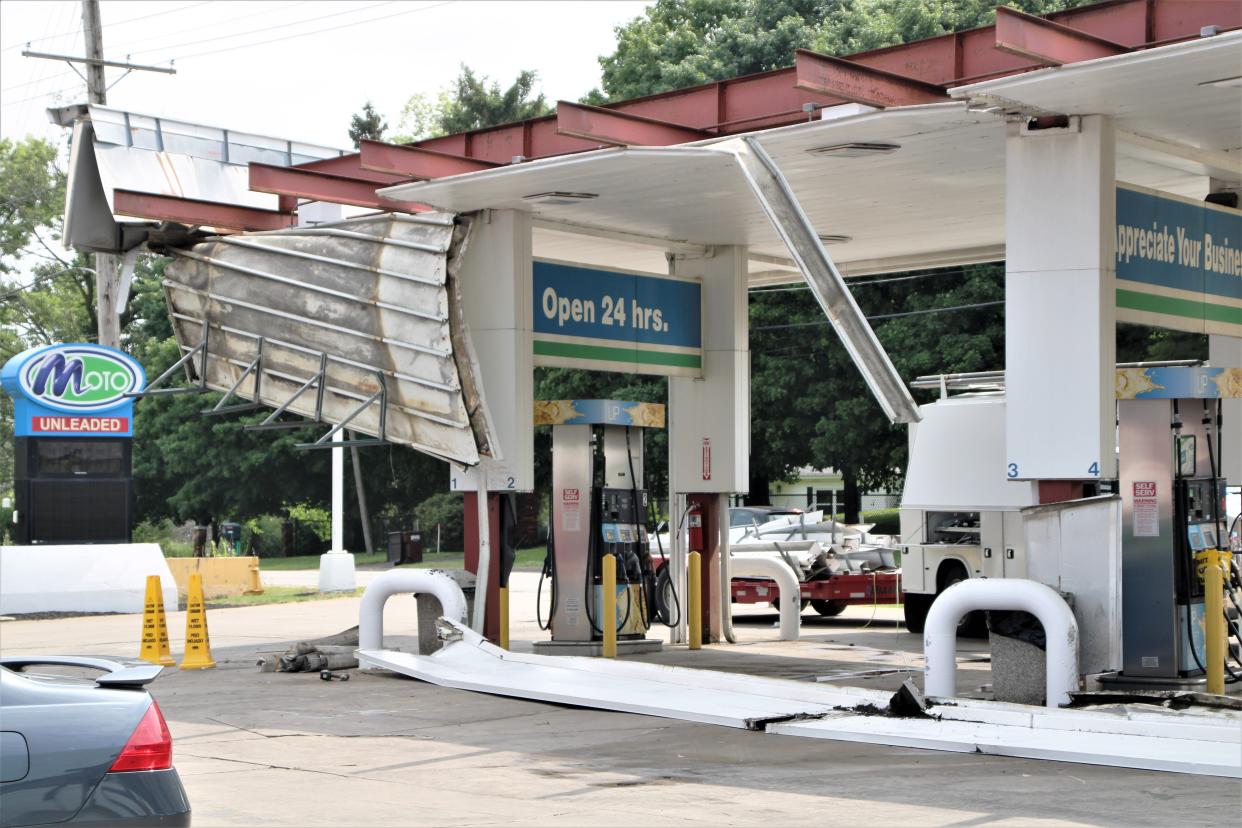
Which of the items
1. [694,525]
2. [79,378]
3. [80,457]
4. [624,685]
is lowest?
[624,685]

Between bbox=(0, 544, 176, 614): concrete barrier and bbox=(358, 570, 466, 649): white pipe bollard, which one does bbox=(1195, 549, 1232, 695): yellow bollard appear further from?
bbox=(0, 544, 176, 614): concrete barrier

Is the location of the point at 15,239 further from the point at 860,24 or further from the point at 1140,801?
the point at 1140,801

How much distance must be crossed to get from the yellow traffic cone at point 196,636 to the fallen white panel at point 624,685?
2.25m

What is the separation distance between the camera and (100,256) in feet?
112

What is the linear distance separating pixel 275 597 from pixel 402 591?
16.3 metres

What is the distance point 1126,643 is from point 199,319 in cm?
1197

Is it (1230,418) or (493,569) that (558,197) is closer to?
(493,569)

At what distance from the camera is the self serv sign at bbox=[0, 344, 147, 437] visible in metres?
27.8

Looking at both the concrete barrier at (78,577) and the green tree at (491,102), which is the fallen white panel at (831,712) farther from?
the green tree at (491,102)

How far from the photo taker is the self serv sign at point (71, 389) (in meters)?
27.8

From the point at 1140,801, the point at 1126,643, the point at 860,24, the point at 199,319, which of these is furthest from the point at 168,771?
the point at 860,24

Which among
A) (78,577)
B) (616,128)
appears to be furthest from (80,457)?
(616,128)

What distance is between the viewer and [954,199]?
1784 centimetres

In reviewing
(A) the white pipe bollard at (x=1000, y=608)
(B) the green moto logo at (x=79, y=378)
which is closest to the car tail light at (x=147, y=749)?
(A) the white pipe bollard at (x=1000, y=608)
